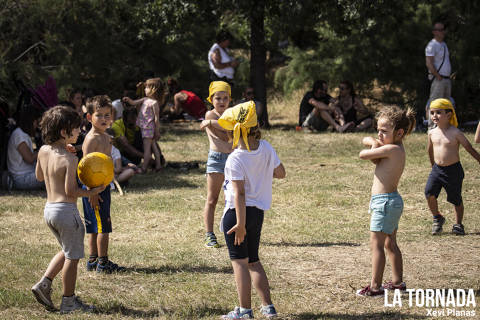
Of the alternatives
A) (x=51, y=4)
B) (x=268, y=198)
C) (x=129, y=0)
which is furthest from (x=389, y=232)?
(x=129, y=0)

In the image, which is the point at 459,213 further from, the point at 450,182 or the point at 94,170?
the point at 94,170

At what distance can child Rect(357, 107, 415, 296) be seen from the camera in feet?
17.4

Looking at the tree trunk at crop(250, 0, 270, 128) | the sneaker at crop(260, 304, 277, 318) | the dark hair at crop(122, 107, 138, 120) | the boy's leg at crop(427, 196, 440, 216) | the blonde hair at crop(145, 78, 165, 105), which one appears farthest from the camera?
the tree trunk at crop(250, 0, 270, 128)

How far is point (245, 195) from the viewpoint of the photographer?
4.71 m

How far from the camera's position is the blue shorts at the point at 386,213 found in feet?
17.3

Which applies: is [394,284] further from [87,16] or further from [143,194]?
[87,16]

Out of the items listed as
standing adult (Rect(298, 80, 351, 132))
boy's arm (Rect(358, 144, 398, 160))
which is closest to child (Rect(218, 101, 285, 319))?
boy's arm (Rect(358, 144, 398, 160))

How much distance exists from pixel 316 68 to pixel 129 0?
4979 mm

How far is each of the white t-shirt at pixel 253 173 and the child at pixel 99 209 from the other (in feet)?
5.47

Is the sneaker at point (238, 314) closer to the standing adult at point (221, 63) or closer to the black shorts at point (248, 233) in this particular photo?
the black shorts at point (248, 233)

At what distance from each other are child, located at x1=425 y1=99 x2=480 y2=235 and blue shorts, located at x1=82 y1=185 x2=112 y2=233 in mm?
3437

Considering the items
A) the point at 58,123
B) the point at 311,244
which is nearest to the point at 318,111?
the point at 311,244

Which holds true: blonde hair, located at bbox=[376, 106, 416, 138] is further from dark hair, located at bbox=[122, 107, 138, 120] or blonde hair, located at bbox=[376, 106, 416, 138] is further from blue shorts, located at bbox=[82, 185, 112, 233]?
dark hair, located at bbox=[122, 107, 138, 120]

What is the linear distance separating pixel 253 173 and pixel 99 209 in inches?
72.8
